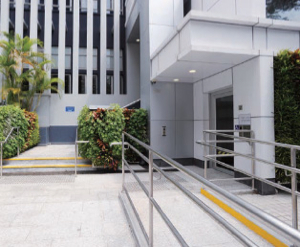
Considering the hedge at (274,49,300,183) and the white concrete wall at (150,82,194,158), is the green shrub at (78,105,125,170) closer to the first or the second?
the white concrete wall at (150,82,194,158)

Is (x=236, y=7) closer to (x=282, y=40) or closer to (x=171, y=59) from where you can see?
(x=282, y=40)

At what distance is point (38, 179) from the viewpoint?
5.73 meters

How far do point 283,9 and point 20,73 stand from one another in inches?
426

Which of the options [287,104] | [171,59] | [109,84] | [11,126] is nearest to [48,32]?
[109,84]

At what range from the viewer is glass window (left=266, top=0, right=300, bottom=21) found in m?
5.44

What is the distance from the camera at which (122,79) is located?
12891 mm

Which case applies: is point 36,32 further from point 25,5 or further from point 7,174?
point 7,174

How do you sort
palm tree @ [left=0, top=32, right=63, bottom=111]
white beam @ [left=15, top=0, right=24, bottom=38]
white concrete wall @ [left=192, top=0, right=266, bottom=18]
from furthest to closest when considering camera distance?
white beam @ [left=15, top=0, right=24, bottom=38] → palm tree @ [left=0, top=32, right=63, bottom=111] → white concrete wall @ [left=192, top=0, right=266, bottom=18]

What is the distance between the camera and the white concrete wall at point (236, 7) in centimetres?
531

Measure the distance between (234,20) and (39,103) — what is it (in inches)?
384

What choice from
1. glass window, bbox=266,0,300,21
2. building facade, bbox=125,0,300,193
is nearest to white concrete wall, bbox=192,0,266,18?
building facade, bbox=125,0,300,193

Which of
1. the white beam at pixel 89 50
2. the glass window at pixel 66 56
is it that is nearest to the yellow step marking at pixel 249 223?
the white beam at pixel 89 50

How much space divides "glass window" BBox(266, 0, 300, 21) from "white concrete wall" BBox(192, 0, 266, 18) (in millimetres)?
230

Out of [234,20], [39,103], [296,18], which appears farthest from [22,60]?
[296,18]
